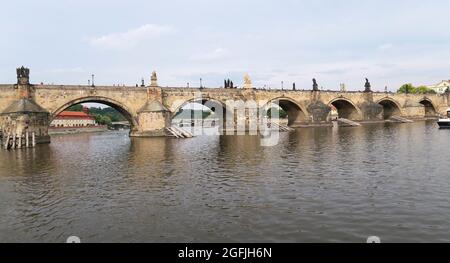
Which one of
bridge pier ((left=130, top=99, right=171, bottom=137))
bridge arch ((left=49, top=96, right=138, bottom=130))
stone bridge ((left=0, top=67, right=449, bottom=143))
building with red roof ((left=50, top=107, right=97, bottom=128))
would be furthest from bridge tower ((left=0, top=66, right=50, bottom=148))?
building with red roof ((left=50, top=107, right=97, bottom=128))

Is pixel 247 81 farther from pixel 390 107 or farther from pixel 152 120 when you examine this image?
pixel 390 107

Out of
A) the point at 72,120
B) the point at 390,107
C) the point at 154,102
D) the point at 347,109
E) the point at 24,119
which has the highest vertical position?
the point at 390,107

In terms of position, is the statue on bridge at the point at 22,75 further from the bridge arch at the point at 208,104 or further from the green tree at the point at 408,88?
the green tree at the point at 408,88

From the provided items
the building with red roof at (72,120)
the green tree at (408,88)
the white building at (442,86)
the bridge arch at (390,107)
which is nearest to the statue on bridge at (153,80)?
the bridge arch at (390,107)

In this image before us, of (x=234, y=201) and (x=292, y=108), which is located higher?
(x=292, y=108)

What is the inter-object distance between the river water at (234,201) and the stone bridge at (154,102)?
20.4 m

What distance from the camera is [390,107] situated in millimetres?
89188

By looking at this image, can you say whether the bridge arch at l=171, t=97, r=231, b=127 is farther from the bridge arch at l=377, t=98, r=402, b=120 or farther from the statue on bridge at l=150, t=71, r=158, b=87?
the bridge arch at l=377, t=98, r=402, b=120

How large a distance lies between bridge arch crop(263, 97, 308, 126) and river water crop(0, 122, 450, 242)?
140 ft

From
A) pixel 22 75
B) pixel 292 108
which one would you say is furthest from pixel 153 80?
pixel 292 108

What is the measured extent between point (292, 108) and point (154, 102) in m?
31.6
